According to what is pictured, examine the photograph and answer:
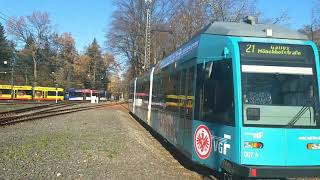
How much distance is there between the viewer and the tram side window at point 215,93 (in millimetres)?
8984

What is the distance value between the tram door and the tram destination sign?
2.13m

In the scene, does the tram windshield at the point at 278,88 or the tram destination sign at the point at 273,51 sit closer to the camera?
the tram windshield at the point at 278,88

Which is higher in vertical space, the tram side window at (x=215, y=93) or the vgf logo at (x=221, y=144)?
the tram side window at (x=215, y=93)

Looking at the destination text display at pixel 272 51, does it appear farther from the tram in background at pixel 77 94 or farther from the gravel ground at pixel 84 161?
the tram in background at pixel 77 94

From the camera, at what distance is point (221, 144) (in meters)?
9.19

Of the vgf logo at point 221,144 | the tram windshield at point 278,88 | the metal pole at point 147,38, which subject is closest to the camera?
the tram windshield at point 278,88

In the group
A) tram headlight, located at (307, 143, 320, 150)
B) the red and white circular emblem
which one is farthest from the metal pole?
tram headlight, located at (307, 143, 320, 150)

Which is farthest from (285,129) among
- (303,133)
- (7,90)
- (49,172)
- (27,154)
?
(7,90)

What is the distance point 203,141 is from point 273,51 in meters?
2.32

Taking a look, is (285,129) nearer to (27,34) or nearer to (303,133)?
(303,133)

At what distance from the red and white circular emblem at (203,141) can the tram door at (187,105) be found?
1.75 feet

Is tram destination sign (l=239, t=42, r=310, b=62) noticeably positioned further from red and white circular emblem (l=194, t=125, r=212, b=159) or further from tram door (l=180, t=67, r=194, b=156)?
tram door (l=180, t=67, r=194, b=156)

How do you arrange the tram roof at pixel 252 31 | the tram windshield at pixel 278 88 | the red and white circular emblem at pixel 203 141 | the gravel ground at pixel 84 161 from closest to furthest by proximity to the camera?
the tram windshield at pixel 278 88 → the tram roof at pixel 252 31 → the red and white circular emblem at pixel 203 141 → the gravel ground at pixel 84 161

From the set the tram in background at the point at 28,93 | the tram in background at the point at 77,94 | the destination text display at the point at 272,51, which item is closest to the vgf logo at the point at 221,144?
the destination text display at the point at 272,51
